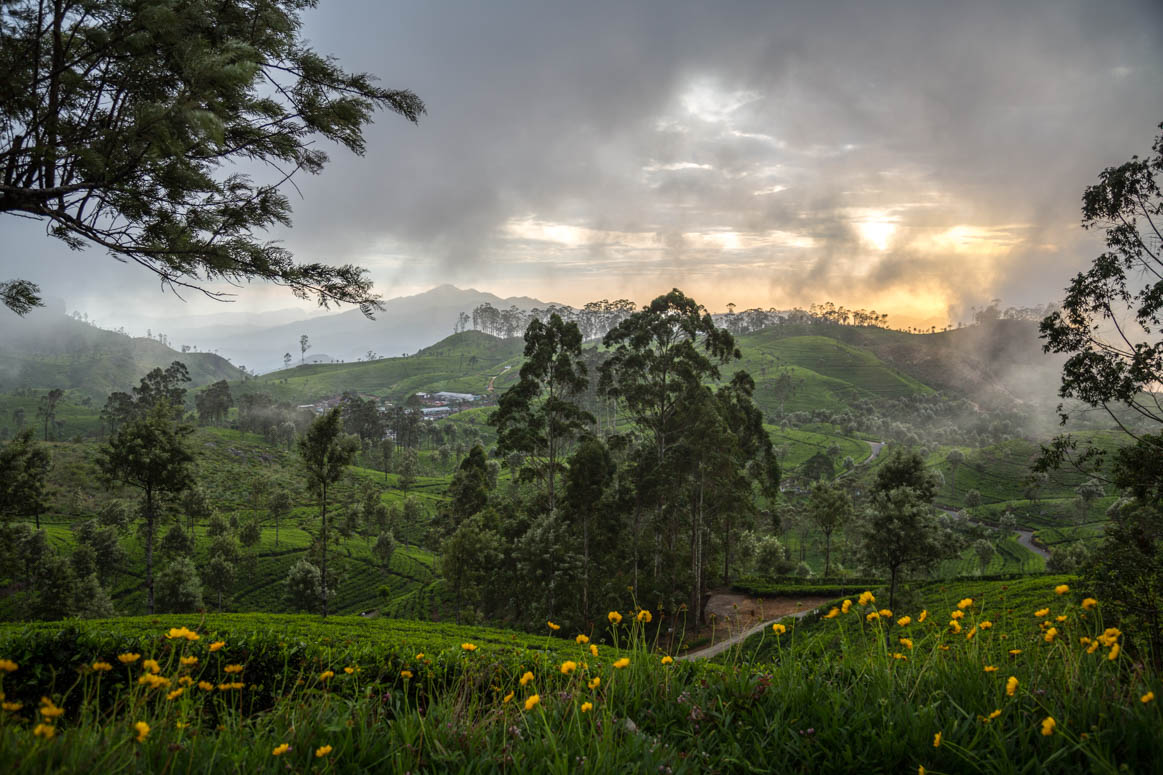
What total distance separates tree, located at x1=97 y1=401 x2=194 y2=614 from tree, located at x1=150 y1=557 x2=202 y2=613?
968cm

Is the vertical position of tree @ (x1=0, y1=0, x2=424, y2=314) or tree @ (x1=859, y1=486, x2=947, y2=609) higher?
tree @ (x1=0, y1=0, x2=424, y2=314)

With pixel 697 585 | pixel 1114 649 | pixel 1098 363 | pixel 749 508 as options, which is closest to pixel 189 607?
pixel 697 585

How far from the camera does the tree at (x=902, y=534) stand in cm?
1766

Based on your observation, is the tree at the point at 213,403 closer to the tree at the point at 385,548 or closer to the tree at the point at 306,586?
the tree at the point at 385,548

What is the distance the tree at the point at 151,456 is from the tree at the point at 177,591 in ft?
31.8

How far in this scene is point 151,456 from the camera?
73.7 ft

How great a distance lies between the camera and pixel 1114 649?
262cm

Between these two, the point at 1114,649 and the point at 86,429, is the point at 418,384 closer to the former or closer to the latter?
the point at 86,429

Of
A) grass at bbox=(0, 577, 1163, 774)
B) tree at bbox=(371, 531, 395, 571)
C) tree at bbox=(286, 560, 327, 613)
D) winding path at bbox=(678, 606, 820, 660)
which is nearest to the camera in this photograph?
grass at bbox=(0, 577, 1163, 774)

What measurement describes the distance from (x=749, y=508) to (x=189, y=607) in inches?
1382

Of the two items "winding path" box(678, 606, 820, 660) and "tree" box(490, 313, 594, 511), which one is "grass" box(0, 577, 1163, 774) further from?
"tree" box(490, 313, 594, 511)

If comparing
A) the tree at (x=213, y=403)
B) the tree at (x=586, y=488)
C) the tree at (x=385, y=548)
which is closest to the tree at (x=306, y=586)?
the tree at (x=385, y=548)

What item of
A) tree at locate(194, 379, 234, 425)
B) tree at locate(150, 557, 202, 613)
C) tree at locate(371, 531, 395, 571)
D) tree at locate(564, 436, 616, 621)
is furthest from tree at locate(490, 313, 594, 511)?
tree at locate(194, 379, 234, 425)

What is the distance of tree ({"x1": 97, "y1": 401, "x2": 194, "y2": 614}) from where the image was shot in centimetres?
2242
